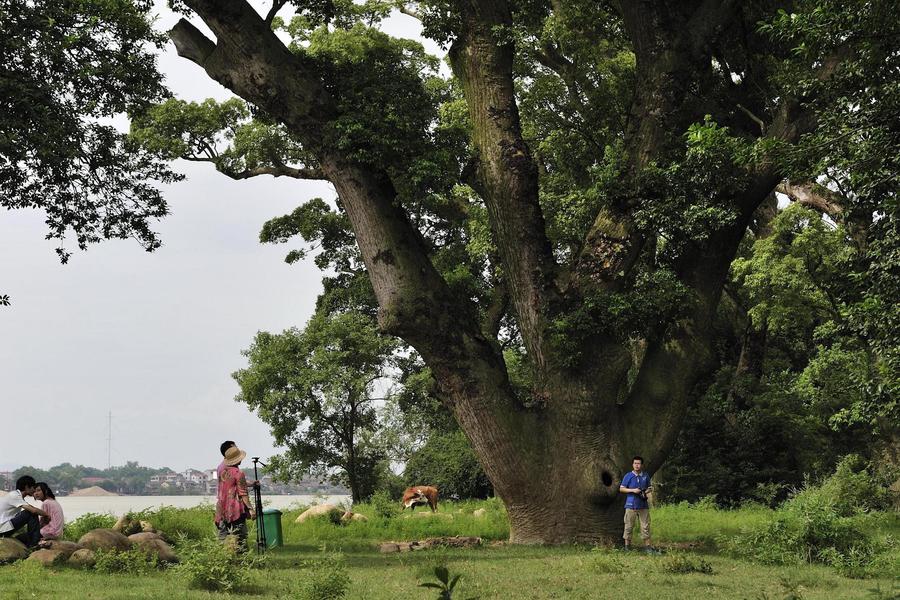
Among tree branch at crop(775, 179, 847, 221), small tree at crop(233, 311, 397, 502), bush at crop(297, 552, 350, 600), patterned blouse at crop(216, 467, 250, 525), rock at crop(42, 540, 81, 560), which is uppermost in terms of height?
tree branch at crop(775, 179, 847, 221)

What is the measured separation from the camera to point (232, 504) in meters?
14.1

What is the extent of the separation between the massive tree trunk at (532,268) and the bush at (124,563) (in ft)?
19.3

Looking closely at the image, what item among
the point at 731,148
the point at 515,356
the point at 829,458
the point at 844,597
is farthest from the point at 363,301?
the point at 844,597

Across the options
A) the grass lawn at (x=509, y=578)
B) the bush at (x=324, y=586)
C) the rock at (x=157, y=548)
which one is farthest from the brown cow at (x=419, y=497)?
the bush at (x=324, y=586)

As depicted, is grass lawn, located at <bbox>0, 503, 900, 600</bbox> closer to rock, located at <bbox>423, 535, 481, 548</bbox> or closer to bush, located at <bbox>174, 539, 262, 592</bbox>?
bush, located at <bbox>174, 539, 262, 592</bbox>

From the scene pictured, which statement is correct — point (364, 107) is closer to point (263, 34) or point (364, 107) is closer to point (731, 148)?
point (263, 34)

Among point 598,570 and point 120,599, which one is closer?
point 120,599

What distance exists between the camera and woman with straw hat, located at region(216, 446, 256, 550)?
46.4ft

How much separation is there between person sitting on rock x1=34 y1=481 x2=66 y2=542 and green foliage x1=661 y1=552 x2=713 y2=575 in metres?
8.65

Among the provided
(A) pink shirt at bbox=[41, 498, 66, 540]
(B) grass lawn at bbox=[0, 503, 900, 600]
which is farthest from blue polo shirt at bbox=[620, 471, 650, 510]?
(A) pink shirt at bbox=[41, 498, 66, 540]

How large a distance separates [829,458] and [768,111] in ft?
46.8

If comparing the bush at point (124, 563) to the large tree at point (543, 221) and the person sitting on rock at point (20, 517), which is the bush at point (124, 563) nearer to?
the person sitting on rock at point (20, 517)

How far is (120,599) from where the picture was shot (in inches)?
366

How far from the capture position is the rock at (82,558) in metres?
12.6
